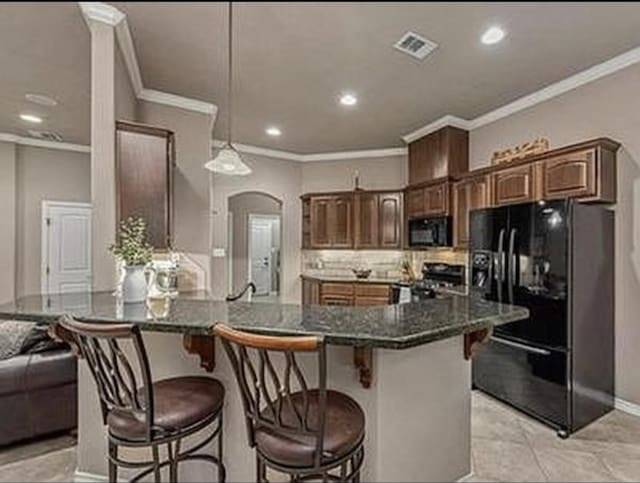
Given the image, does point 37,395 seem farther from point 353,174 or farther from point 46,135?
point 353,174

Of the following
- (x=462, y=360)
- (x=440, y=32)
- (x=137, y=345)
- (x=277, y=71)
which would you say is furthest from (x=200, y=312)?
(x=277, y=71)

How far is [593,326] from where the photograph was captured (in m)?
3.14

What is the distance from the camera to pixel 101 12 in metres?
1.17

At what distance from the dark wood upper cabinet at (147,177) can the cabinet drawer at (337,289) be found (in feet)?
10.4

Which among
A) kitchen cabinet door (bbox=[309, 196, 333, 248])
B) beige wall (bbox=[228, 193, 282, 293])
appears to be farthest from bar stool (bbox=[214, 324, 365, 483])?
beige wall (bbox=[228, 193, 282, 293])

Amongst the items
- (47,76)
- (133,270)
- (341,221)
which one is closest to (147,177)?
Result: (133,270)

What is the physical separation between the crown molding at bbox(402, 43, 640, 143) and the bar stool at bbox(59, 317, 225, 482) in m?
4.04

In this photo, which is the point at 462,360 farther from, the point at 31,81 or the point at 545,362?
the point at 31,81

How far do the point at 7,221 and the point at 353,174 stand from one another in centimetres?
526

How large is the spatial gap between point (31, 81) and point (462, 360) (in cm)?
438

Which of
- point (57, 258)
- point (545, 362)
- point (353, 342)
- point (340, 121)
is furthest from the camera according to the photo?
point (57, 258)

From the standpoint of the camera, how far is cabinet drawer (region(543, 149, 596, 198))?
10.6ft

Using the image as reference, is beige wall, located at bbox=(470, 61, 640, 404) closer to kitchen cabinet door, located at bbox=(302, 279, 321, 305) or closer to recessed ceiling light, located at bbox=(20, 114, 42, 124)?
kitchen cabinet door, located at bbox=(302, 279, 321, 305)

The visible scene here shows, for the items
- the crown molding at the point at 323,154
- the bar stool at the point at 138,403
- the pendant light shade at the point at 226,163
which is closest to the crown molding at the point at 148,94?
the pendant light shade at the point at 226,163
